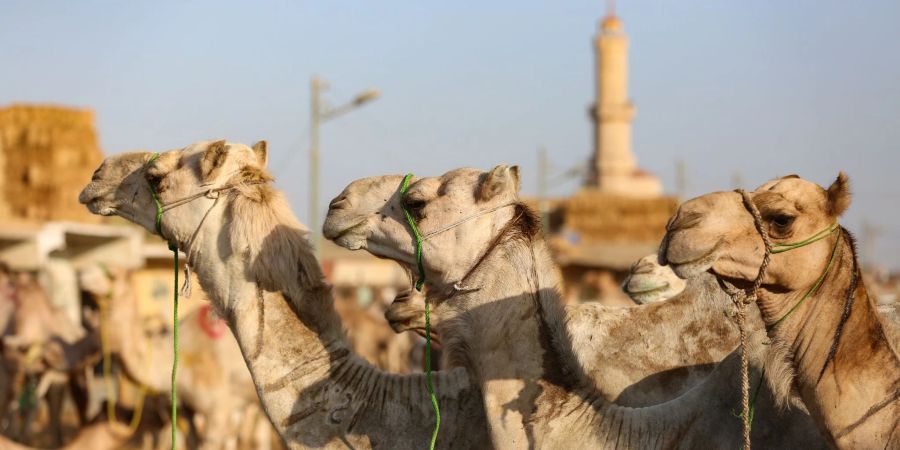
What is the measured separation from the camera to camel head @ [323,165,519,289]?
5.50m

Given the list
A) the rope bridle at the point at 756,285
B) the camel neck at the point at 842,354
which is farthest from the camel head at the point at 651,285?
the camel neck at the point at 842,354

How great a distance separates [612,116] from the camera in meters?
70.2

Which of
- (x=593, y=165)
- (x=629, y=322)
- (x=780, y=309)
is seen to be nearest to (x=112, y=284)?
(x=629, y=322)

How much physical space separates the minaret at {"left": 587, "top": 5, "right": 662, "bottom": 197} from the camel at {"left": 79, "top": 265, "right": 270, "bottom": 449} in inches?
2283

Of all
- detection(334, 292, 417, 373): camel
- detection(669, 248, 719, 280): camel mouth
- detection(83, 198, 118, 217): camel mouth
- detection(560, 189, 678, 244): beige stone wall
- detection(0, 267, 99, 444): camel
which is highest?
detection(669, 248, 719, 280): camel mouth

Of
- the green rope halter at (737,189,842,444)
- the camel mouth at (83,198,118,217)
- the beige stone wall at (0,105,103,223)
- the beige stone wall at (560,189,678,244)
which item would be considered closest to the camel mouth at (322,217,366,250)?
the camel mouth at (83,198,118,217)

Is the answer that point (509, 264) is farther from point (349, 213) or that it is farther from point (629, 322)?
point (629, 322)

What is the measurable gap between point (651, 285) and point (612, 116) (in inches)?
2503

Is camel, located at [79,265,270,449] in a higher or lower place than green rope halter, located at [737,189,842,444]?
lower

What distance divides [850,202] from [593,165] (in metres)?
68.1

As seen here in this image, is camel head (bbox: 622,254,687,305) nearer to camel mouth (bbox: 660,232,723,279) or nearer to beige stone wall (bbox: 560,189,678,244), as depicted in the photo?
camel mouth (bbox: 660,232,723,279)

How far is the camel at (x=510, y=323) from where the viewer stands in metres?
5.22

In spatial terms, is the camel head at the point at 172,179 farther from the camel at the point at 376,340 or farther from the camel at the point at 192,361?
the camel at the point at 376,340

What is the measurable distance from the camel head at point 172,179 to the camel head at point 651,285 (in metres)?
2.28
